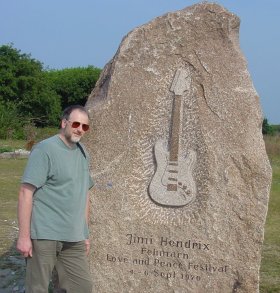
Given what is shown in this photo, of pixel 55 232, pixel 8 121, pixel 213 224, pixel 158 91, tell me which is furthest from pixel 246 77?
pixel 8 121

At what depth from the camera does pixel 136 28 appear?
203 inches

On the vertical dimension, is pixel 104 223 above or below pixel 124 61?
below

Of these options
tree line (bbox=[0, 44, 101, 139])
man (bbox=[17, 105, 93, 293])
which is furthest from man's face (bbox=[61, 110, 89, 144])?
tree line (bbox=[0, 44, 101, 139])

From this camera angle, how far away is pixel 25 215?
12.9 feet

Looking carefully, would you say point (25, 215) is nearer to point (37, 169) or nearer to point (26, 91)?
point (37, 169)

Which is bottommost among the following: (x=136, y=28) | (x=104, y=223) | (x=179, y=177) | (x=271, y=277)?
(x=271, y=277)

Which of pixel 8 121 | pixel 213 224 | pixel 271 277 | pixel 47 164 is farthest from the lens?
pixel 8 121

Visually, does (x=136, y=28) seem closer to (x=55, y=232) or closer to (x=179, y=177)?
(x=179, y=177)

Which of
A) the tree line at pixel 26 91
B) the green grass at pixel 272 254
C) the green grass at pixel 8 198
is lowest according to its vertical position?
the green grass at pixel 272 254

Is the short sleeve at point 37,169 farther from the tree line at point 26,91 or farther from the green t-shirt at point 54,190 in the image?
the tree line at point 26,91

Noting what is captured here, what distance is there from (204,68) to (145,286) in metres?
1.71

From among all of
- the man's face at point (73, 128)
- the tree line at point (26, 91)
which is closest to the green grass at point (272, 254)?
the man's face at point (73, 128)

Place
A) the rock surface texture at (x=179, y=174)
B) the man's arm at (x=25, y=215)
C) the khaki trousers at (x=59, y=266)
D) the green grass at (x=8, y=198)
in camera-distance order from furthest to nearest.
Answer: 1. the green grass at (x=8, y=198)
2. the rock surface texture at (x=179, y=174)
3. the khaki trousers at (x=59, y=266)
4. the man's arm at (x=25, y=215)

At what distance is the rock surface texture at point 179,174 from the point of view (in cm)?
492
